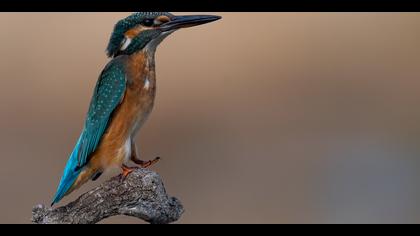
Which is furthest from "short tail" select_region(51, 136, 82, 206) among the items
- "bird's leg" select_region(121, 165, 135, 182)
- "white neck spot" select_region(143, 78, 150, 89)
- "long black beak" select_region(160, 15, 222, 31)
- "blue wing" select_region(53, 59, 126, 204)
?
"long black beak" select_region(160, 15, 222, 31)

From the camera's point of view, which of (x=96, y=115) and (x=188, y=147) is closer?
(x=96, y=115)

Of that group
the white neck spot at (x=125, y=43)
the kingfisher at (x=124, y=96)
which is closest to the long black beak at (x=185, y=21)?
the kingfisher at (x=124, y=96)

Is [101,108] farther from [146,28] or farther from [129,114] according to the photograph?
[146,28]

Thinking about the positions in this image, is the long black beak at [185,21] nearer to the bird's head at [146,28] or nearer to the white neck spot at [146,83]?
the bird's head at [146,28]

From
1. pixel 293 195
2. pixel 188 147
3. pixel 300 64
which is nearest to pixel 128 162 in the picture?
pixel 293 195

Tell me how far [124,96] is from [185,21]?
14.7 inches

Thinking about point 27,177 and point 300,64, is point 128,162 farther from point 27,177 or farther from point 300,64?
point 300,64

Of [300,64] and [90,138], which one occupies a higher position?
[300,64]

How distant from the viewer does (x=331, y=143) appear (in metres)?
7.45

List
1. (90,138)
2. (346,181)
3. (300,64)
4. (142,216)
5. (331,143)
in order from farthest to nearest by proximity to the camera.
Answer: (300,64) < (331,143) < (346,181) < (90,138) < (142,216)

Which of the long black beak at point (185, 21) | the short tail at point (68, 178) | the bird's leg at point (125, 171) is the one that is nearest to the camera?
the bird's leg at point (125, 171)

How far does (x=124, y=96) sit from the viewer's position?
342 cm

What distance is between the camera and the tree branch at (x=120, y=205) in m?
2.93

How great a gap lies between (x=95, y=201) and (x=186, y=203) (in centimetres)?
320
